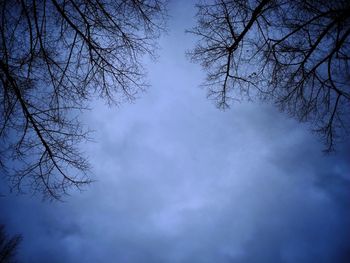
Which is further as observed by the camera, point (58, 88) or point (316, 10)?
point (316, 10)

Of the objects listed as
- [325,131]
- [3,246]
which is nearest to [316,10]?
[325,131]

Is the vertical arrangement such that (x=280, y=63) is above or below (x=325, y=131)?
above

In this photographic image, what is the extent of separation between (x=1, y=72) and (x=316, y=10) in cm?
650

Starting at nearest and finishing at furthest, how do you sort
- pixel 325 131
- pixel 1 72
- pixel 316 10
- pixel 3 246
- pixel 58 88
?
pixel 1 72, pixel 58 88, pixel 316 10, pixel 325 131, pixel 3 246

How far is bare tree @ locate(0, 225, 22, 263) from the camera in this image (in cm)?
2409

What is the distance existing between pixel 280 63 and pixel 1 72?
20.0 feet

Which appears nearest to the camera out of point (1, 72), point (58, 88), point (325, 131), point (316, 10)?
point (1, 72)

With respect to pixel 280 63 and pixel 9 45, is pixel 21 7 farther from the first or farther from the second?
pixel 280 63

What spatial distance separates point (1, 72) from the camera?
4.00m

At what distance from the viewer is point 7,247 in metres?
24.5

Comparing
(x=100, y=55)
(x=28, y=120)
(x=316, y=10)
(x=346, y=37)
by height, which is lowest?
Answer: (x=28, y=120)

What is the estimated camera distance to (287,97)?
5812 millimetres

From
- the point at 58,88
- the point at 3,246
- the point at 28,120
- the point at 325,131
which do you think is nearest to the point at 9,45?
the point at 58,88

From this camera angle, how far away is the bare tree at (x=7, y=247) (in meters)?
24.1
